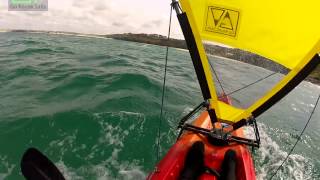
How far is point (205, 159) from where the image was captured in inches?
229

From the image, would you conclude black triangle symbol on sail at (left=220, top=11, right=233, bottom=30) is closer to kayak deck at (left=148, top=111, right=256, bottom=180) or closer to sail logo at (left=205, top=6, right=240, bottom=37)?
sail logo at (left=205, top=6, right=240, bottom=37)

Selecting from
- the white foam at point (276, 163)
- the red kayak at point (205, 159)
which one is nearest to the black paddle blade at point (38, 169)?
the red kayak at point (205, 159)

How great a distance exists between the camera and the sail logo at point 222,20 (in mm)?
4855

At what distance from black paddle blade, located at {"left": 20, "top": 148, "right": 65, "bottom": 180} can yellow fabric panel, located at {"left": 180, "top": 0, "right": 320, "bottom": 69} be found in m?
3.04

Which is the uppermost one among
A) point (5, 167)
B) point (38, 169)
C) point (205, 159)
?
point (38, 169)

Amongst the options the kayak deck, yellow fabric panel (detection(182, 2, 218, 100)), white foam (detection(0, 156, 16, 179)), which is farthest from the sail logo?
white foam (detection(0, 156, 16, 179))

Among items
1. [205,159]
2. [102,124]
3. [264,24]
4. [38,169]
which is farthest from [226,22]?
[102,124]

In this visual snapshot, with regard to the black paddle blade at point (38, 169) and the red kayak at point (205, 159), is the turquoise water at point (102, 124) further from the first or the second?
the black paddle blade at point (38, 169)

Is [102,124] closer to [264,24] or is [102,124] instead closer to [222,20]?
[222,20]

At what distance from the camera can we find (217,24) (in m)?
4.98

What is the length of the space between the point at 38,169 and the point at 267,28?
3.79 m

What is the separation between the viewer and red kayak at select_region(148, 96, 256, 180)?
5395 mm

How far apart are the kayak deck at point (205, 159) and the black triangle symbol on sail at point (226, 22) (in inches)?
95.5

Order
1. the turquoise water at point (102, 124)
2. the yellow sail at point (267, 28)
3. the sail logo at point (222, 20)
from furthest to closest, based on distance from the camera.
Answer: the turquoise water at point (102, 124) → the sail logo at point (222, 20) → the yellow sail at point (267, 28)
